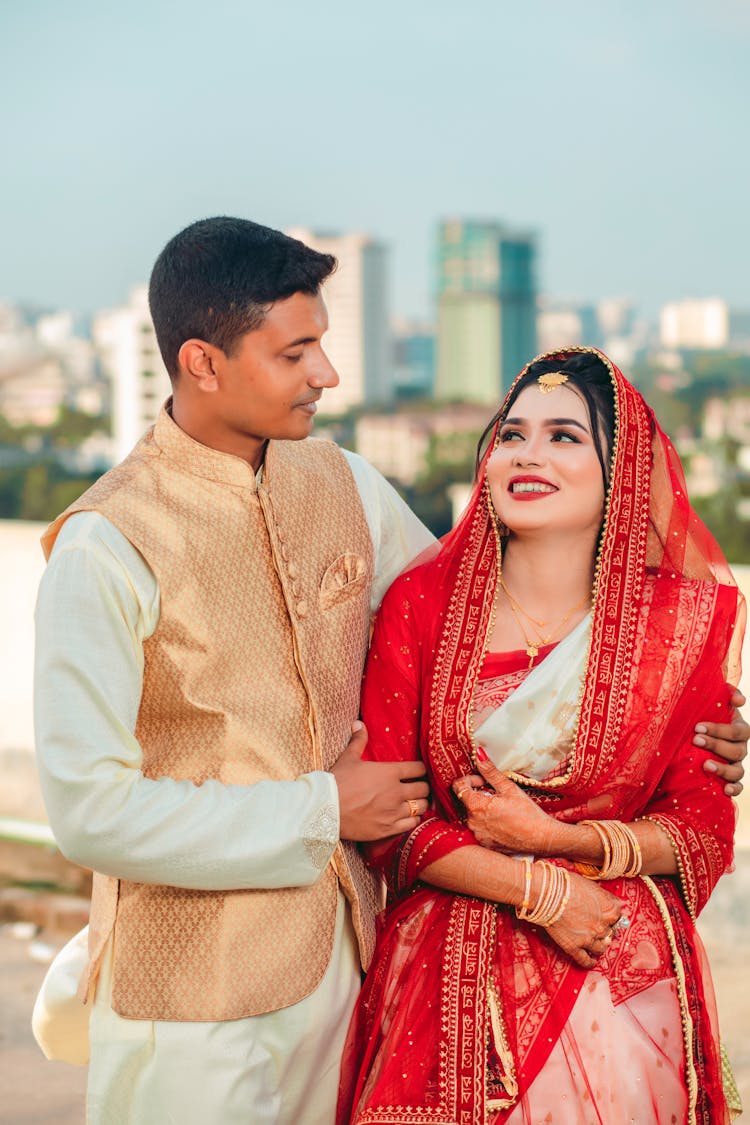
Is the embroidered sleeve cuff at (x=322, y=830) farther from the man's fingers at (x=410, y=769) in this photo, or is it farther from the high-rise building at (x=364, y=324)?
the high-rise building at (x=364, y=324)

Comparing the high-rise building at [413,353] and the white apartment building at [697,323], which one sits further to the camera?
the high-rise building at [413,353]

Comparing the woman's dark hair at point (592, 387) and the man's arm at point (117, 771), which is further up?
the woman's dark hair at point (592, 387)

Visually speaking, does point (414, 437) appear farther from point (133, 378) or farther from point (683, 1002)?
point (683, 1002)

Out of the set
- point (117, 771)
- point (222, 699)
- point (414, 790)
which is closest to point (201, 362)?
point (222, 699)

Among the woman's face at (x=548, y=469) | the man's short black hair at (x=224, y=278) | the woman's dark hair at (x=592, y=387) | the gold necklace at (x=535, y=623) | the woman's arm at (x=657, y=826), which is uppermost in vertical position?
the man's short black hair at (x=224, y=278)

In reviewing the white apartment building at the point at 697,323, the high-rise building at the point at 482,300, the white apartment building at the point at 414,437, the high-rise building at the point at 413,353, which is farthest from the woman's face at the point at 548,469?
the high-rise building at the point at 482,300

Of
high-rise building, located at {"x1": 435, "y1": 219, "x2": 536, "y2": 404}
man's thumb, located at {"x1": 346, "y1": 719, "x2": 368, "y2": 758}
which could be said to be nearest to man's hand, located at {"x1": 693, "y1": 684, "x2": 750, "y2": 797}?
man's thumb, located at {"x1": 346, "y1": 719, "x2": 368, "y2": 758}

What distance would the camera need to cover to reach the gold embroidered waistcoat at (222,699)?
6.04 ft

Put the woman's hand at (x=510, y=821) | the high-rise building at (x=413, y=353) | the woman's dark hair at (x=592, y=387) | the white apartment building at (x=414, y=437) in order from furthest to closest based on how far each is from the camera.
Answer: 1. the high-rise building at (x=413, y=353)
2. the white apartment building at (x=414, y=437)
3. the woman's dark hair at (x=592, y=387)
4. the woman's hand at (x=510, y=821)

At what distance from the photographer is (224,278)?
1.84 meters

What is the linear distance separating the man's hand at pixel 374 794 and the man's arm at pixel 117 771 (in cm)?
11

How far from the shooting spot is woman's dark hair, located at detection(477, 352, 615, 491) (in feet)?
6.79

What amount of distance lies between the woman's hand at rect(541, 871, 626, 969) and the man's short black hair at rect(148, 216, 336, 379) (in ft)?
2.90

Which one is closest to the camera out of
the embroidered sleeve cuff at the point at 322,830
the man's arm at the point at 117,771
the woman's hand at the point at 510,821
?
the man's arm at the point at 117,771
